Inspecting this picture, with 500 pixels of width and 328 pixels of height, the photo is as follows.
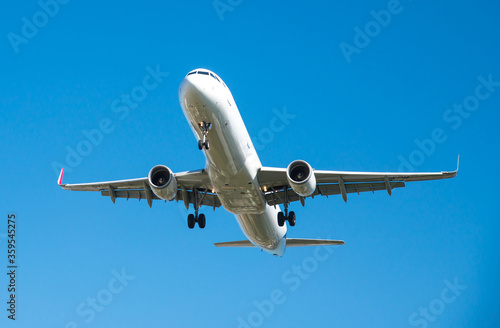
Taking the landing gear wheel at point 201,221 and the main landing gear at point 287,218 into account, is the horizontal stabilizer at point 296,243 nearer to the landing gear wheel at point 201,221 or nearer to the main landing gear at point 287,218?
the main landing gear at point 287,218

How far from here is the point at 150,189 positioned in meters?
32.5

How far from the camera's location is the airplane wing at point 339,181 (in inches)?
1141

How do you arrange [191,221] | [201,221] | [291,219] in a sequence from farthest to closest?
[201,221] → [191,221] → [291,219]

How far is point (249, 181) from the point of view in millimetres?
28125

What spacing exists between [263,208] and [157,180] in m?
5.19

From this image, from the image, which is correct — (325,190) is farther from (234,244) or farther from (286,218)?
(234,244)

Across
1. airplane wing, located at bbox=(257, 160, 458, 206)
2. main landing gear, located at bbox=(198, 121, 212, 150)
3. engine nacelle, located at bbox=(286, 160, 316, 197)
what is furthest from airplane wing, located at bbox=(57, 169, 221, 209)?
main landing gear, located at bbox=(198, 121, 212, 150)

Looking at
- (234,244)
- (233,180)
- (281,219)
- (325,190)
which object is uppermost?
(325,190)

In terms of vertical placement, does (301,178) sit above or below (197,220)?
above

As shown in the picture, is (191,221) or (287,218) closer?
(287,218)

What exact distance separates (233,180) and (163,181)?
11.3 ft

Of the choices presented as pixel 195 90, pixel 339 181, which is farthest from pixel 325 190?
pixel 195 90

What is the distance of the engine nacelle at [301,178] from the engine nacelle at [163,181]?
5219 mm

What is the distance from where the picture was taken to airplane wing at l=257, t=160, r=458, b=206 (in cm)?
2897
